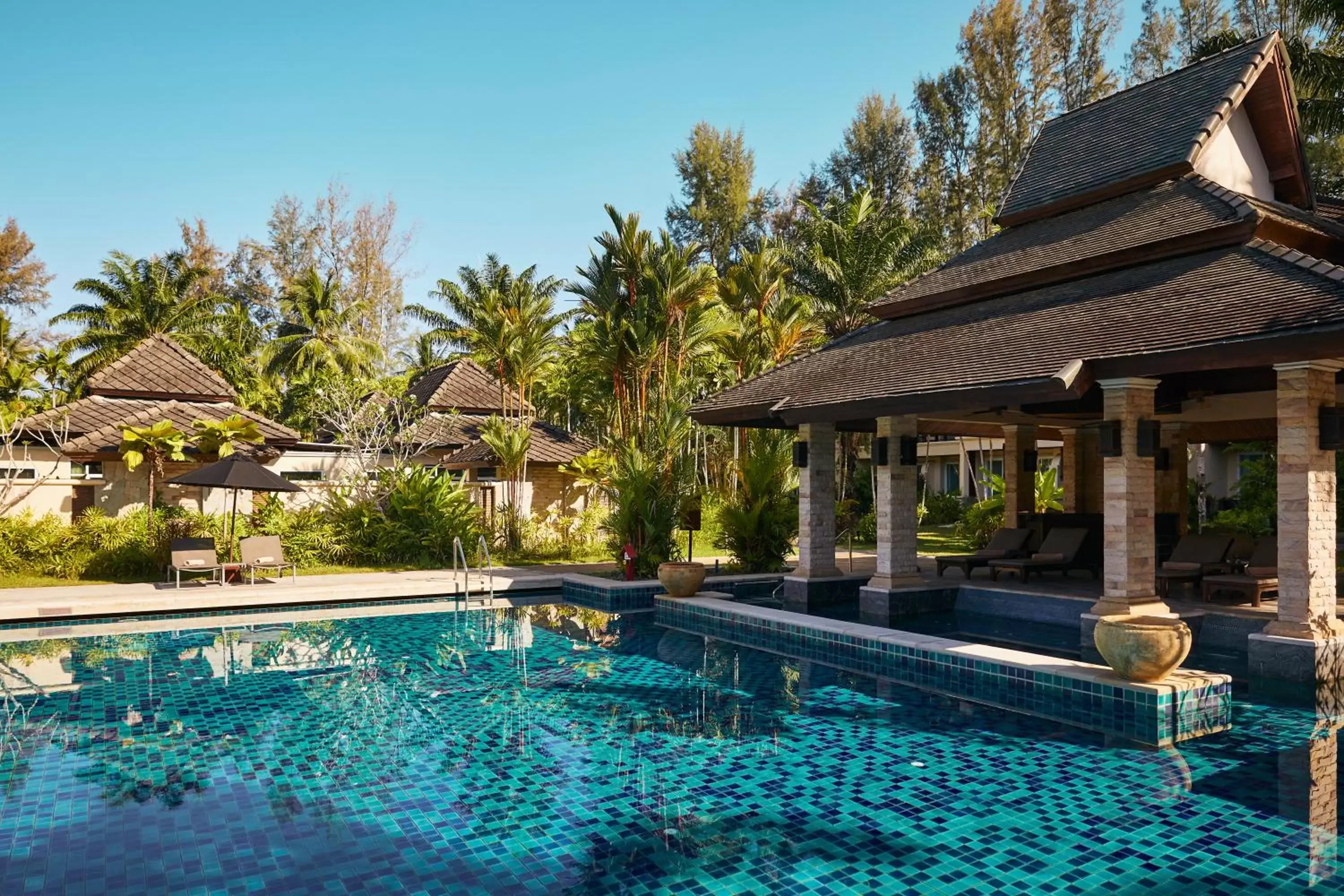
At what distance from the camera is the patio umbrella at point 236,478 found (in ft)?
49.8

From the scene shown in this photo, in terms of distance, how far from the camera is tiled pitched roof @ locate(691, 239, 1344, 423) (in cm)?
877

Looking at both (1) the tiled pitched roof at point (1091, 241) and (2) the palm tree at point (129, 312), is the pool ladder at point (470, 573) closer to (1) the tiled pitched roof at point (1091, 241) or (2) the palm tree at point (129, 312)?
(1) the tiled pitched roof at point (1091, 241)

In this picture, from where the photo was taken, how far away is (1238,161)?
14.2 m

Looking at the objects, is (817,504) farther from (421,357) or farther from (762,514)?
(421,357)

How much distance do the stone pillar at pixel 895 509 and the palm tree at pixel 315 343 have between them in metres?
26.4

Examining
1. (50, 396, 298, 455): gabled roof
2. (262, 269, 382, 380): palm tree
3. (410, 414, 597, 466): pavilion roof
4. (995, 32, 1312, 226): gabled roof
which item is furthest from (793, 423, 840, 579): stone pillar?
(262, 269, 382, 380): palm tree

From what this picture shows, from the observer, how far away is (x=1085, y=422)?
1753 cm

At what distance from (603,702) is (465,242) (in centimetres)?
3275

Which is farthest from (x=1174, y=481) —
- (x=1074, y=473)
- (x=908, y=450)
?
(x=908, y=450)

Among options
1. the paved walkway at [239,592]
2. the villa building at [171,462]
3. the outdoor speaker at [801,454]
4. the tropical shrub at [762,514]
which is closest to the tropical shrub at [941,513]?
the villa building at [171,462]

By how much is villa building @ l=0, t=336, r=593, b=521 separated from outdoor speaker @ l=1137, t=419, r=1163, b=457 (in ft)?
52.7

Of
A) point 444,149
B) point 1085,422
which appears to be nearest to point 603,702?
point 1085,422

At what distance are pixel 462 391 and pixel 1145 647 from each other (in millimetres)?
26835

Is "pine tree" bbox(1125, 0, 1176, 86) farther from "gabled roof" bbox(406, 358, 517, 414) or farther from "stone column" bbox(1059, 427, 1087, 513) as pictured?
"gabled roof" bbox(406, 358, 517, 414)
